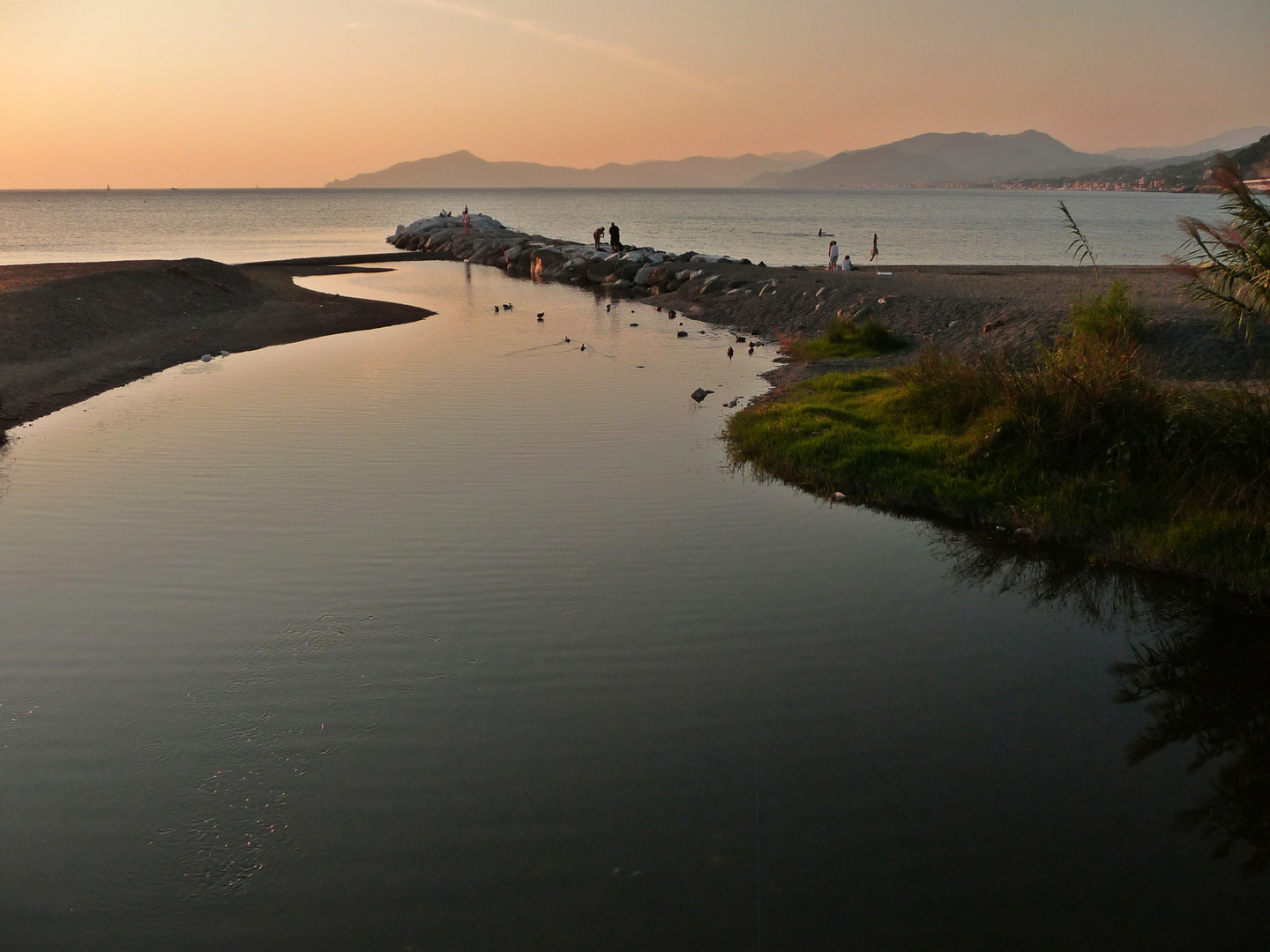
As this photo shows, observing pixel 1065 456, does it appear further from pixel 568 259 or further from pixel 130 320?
pixel 568 259

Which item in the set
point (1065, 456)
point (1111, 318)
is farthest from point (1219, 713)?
point (1111, 318)

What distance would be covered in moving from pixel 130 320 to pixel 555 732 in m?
25.2

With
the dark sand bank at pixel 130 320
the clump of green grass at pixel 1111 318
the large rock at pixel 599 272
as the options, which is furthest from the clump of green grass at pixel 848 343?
the large rock at pixel 599 272

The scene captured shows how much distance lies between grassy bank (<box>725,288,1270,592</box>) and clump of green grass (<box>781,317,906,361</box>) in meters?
6.73

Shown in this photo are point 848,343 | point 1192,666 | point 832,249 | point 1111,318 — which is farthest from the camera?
point 832,249

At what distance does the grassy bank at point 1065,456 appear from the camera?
414 inches

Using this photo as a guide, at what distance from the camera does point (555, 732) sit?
724cm

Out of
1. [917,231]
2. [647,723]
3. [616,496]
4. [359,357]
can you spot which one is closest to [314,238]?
[917,231]

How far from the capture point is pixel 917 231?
7769 cm

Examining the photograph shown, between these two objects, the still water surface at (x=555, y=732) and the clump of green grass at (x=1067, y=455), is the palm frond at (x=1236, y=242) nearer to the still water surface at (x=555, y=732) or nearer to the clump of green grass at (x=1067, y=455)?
the clump of green grass at (x=1067, y=455)

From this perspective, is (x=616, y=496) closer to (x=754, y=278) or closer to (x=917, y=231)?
(x=754, y=278)

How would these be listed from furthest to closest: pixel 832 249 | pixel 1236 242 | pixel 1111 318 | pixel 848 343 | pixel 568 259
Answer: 1. pixel 568 259
2. pixel 832 249
3. pixel 848 343
4. pixel 1111 318
5. pixel 1236 242

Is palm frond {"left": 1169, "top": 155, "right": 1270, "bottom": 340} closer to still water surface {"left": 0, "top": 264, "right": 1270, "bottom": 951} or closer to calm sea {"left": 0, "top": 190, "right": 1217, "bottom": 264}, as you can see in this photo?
still water surface {"left": 0, "top": 264, "right": 1270, "bottom": 951}

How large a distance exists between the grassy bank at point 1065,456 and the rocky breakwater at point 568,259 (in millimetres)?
20108
